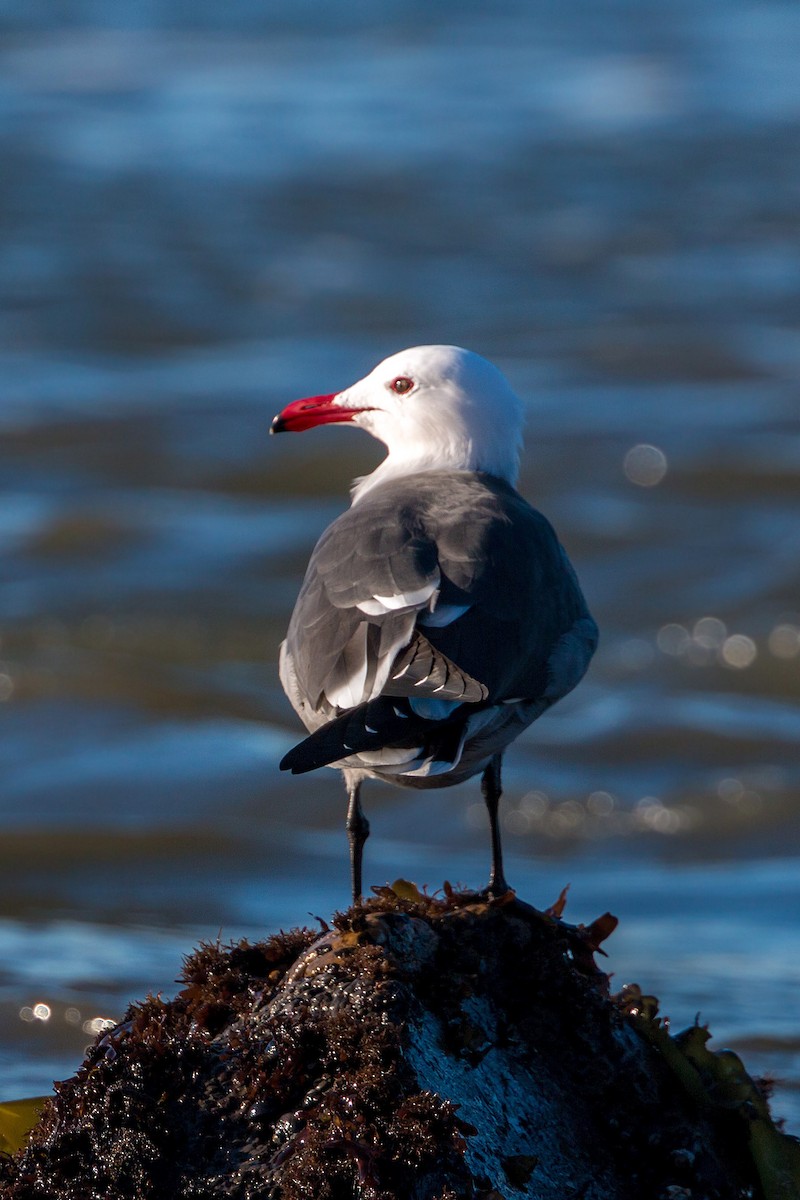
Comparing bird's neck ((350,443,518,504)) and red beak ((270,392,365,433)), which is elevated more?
red beak ((270,392,365,433))

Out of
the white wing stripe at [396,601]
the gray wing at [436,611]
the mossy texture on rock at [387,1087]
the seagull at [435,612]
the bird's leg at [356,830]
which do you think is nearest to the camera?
the mossy texture on rock at [387,1087]

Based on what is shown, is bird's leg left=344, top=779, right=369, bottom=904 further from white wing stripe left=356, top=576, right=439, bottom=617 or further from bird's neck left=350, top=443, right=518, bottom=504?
bird's neck left=350, top=443, right=518, bottom=504

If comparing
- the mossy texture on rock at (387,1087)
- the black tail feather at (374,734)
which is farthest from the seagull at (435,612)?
the mossy texture on rock at (387,1087)

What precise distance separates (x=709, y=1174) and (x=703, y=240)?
18.7m

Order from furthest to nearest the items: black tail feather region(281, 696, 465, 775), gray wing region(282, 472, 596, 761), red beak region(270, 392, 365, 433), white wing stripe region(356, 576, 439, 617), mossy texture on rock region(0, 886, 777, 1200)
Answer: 1. red beak region(270, 392, 365, 433)
2. white wing stripe region(356, 576, 439, 617)
3. gray wing region(282, 472, 596, 761)
4. black tail feather region(281, 696, 465, 775)
5. mossy texture on rock region(0, 886, 777, 1200)

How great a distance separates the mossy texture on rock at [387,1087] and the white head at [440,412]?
2135 mm

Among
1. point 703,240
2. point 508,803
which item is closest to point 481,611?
point 508,803

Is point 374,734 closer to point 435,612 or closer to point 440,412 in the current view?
point 435,612

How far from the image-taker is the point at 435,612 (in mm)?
4832

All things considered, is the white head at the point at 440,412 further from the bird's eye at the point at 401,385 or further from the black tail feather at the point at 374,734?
the black tail feather at the point at 374,734

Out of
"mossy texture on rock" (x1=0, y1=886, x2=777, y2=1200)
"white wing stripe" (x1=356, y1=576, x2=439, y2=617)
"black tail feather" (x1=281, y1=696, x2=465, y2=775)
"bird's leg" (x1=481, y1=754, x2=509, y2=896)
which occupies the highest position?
"white wing stripe" (x1=356, y1=576, x2=439, y2=617)

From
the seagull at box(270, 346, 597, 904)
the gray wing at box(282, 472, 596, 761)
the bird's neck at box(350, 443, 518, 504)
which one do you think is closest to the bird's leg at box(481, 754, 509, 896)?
the seagull at box(270, 346, 597, 904)

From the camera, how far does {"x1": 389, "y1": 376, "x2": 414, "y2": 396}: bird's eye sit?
6.27m

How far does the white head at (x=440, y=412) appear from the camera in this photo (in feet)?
20.4
